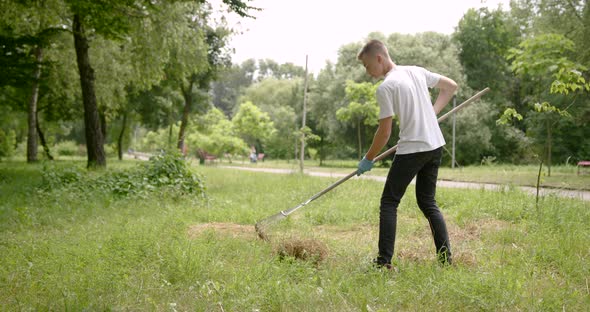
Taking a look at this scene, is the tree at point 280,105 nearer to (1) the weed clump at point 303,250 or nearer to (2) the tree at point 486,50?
(2) the tree at point 486,50

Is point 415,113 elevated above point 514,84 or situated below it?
below

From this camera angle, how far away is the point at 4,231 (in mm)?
4973

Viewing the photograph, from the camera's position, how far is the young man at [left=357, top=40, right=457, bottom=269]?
3.34 m

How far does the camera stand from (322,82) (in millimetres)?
31250

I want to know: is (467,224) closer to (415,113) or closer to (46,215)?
(415,113)

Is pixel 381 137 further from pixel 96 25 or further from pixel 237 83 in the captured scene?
pixel 237 83

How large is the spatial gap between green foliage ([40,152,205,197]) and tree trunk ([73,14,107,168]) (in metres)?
3.42

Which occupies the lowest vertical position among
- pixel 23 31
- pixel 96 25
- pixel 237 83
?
pixel 96 25

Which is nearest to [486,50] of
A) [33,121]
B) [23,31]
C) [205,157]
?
[205,157]

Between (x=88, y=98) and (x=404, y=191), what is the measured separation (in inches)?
432

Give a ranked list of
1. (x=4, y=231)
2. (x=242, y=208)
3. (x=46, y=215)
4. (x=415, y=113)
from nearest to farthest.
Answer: (x=415, y=113) → (x=4, y=231) → (x=46, y=215) → (x=242, y=208)

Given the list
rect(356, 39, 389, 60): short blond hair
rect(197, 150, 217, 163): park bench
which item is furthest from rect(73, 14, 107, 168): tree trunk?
rect(197, 150, 217, 163): park bench

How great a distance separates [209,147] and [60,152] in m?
20.2

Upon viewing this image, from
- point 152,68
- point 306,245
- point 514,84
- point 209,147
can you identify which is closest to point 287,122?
point 209,147
